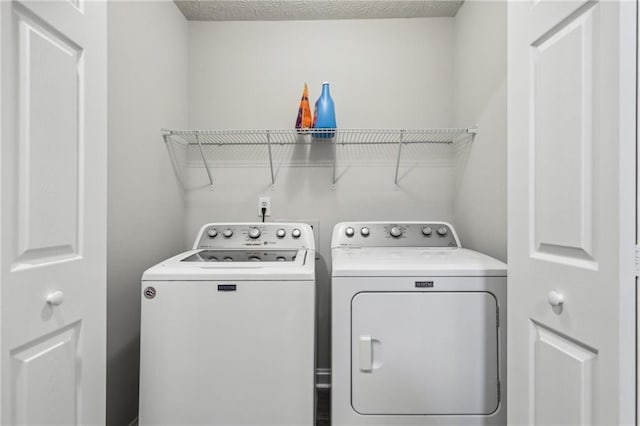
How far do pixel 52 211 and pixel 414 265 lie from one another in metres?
1.19

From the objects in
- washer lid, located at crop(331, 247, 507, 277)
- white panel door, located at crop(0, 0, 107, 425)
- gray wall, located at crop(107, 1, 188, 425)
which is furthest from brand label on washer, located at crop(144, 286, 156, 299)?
washer lid, located at crop(331, 247, 507, 277)

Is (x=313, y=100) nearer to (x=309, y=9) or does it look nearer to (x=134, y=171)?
(x=309, y=9)

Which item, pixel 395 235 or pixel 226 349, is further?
pixel 395 235

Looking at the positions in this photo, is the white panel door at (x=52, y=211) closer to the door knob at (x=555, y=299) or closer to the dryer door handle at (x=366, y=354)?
the dryer door handle at (x=366, y=354)

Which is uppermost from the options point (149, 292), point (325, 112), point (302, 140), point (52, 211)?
point (325, 112)

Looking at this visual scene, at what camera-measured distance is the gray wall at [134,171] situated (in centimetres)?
142

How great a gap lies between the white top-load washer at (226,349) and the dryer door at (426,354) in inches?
8.8

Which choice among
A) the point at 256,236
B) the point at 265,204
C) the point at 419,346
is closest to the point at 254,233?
the point at 256,236

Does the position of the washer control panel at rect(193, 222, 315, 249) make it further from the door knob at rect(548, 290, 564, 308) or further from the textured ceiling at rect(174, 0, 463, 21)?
the textured ceiling at rect(174, 0, 463, 21)

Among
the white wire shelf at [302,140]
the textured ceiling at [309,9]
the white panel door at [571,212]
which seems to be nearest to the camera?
the white panel door at [571,212]

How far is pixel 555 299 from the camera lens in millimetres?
815

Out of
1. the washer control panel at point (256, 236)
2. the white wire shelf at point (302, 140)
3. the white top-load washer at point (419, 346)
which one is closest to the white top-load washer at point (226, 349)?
the white top-load washer at point (419, 346)

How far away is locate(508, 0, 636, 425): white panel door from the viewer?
656 millimetres

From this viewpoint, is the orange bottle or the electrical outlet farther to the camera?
the electrical outlet
